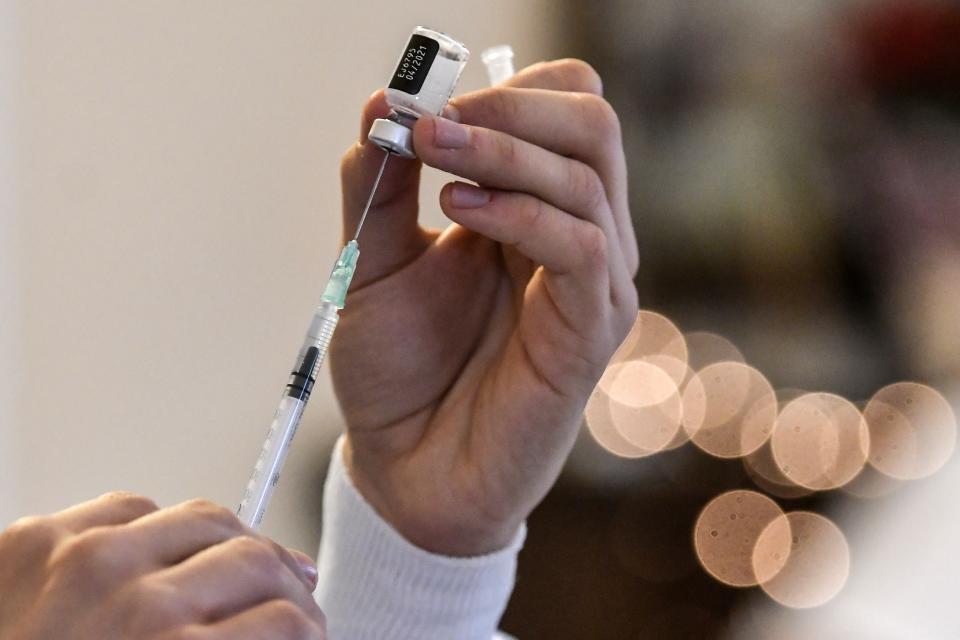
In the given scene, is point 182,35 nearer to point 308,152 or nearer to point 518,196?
point 308,152

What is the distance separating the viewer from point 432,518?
898mm

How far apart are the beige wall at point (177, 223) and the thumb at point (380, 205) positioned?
1.01 meters

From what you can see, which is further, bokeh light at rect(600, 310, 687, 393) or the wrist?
bokeh light at rect(600, 310, 687, 393)

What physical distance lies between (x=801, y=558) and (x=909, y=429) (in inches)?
11.0

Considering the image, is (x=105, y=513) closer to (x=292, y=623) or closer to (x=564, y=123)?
(x=292, y=623)

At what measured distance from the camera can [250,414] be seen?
191 centimetres

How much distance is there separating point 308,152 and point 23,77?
51 centimetres

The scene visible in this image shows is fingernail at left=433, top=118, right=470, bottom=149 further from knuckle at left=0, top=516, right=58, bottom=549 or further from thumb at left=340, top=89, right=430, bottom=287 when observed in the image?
knuckle at left=0, top=516, right=58, bottom=549

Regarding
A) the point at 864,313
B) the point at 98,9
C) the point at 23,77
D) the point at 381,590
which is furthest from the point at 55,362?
the point at 864,313

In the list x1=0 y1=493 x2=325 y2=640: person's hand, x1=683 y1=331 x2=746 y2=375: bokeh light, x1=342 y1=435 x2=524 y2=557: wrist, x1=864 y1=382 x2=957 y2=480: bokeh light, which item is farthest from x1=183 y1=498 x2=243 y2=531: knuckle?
x1=683 y1=331 x2=746 y2=375: bokeh light

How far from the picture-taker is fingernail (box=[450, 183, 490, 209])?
0.72 metres

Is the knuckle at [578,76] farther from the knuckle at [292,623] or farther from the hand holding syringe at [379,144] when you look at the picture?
the knuckle at [292,623]

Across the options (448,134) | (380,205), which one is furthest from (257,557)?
(380,205)

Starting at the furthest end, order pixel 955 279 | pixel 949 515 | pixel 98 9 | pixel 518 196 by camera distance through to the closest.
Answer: pixel 98 9 → pixel 955 279 → pixel 949 515 → pixel 518 196
